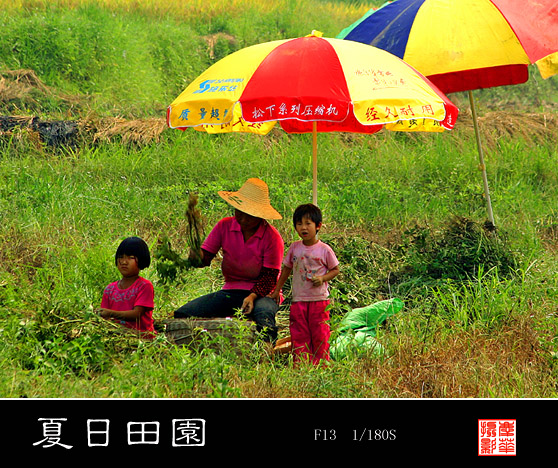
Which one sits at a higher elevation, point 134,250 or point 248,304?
point 134,250

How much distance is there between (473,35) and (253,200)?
2423 millimetres

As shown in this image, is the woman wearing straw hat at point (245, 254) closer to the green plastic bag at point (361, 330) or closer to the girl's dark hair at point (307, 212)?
the girl's dark hair at point (307, 212)

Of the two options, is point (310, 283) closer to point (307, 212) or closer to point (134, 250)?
point (307, 212)

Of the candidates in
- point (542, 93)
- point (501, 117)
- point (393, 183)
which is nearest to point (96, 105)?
point (393, 183)

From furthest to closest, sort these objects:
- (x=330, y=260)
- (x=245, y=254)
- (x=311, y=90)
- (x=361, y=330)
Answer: (x=361, y=330) < (x=245, y=254) < (x=330, y=260) < (x=311, y=90)

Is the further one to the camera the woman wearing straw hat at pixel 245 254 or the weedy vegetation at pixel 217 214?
the woman wearing straw hat at pixel 245 254

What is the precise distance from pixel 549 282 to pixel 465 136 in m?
5.51

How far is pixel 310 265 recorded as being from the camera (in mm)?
4695

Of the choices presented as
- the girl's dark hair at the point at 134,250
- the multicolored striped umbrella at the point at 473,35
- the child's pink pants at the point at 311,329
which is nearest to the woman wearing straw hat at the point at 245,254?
the child's pink pants at the point at 311,329

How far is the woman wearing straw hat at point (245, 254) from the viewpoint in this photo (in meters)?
4.90

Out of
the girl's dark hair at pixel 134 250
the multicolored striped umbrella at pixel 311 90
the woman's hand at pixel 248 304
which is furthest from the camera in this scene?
the woman's hand at pixel 248 304

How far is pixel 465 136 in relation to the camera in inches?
443

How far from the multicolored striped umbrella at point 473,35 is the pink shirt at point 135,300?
2975 millimetres

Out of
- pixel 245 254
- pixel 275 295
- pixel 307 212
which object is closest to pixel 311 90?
pixel 307 212
